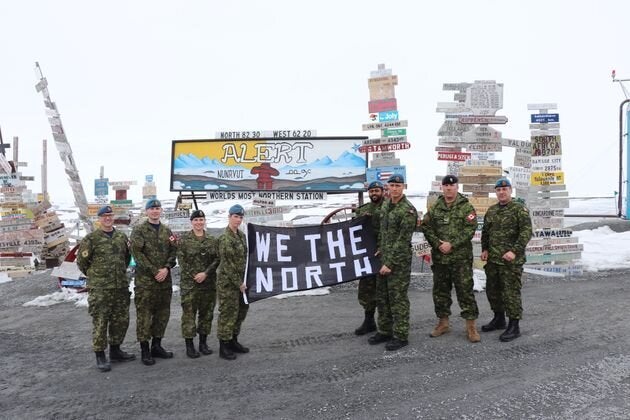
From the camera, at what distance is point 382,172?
444 inches

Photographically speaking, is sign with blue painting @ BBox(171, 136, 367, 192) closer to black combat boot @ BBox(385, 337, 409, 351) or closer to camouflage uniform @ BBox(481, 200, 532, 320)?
camouflage uniform @ BBox(481, 200, 532, 320)

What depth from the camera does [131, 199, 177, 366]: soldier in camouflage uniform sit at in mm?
5934

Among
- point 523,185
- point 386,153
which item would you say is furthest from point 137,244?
point 523,185

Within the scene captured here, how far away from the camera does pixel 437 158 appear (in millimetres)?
11648

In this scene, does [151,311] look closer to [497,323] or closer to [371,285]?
[371,285]

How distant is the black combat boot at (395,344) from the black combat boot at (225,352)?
2121 mm

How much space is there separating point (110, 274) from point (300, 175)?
6.46m

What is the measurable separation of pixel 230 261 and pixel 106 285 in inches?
66.1

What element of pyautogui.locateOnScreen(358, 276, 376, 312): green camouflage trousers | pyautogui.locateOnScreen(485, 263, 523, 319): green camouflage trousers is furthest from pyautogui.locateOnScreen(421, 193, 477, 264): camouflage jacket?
pyautogui.locateOnScreen(358, 276, 376, 312): green camouflage trousers

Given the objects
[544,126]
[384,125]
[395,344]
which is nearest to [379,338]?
[395,344]

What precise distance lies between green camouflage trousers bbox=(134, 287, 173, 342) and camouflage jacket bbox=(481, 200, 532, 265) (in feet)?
15.6

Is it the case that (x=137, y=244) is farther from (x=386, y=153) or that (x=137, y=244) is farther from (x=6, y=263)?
(x=6, y=263)

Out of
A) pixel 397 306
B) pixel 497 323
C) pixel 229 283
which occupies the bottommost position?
pixel 497 323

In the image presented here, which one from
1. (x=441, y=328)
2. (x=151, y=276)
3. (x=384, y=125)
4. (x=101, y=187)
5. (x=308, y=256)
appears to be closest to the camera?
(x=151, y=276)
